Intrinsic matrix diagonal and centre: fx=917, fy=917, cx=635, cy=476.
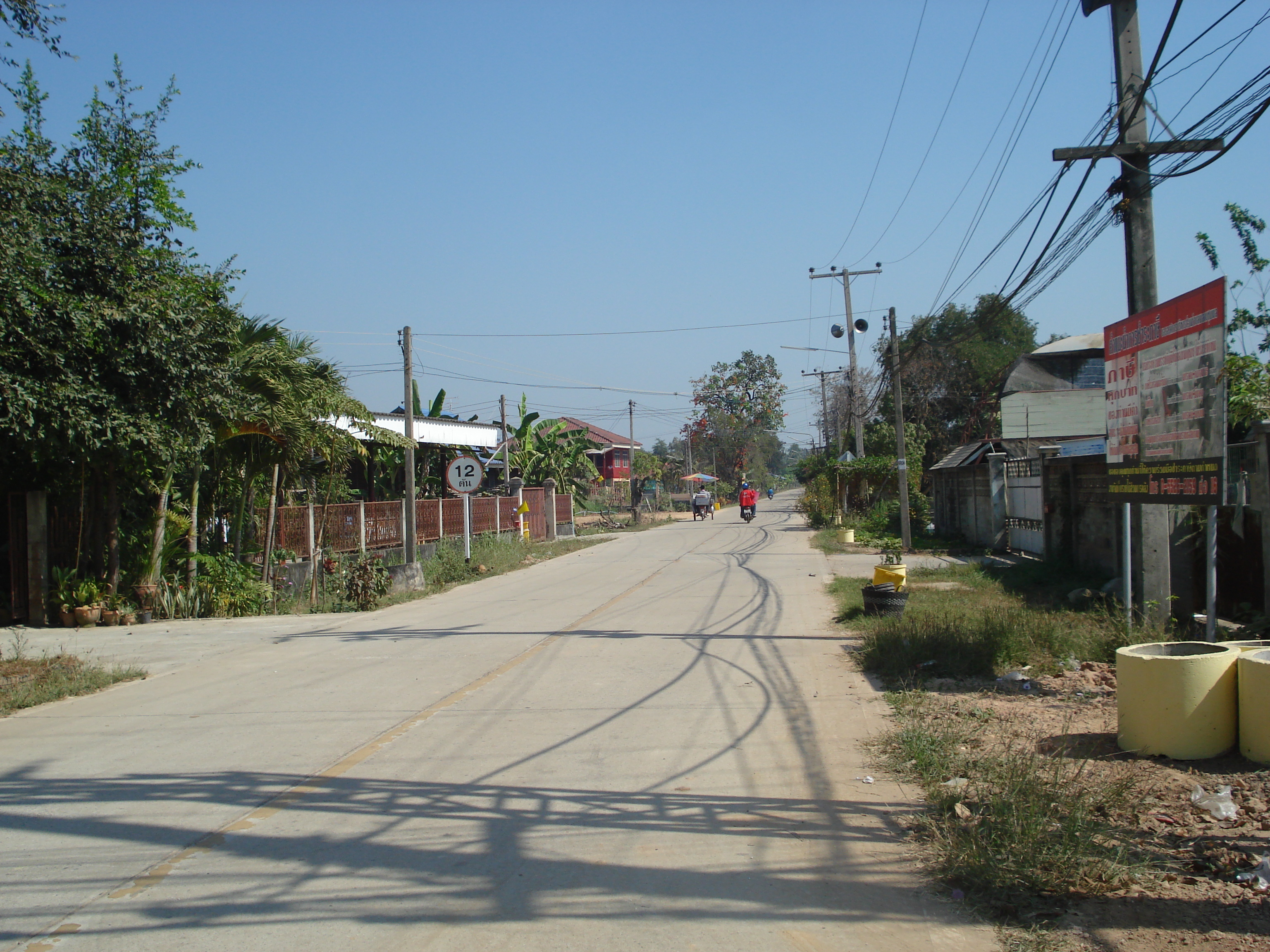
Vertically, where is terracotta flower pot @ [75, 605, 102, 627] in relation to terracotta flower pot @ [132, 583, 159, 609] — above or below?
below

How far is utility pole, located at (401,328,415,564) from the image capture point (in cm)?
1955

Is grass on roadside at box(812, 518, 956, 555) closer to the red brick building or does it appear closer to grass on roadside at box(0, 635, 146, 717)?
grass on roadside at box(0, 635, 146, 717)

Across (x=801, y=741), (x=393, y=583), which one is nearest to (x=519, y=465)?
(x=393, y=583)

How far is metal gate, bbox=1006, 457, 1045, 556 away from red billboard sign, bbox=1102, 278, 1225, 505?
385 inches

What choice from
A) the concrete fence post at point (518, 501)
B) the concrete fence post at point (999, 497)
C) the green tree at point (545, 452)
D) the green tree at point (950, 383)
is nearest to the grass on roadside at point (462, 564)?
the concrete fence post at point (518, 501)


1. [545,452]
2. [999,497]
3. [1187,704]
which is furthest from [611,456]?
[1187,704]

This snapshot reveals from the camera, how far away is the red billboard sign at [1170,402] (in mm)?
7148

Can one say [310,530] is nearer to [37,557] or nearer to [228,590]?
[228,590]

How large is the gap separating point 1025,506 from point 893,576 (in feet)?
31.8

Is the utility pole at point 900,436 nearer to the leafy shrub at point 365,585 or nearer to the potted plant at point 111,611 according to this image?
the leafy shrub at point 365,585

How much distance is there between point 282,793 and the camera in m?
5.75

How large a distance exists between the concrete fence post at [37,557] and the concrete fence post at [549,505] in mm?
21232

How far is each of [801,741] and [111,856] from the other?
454cm

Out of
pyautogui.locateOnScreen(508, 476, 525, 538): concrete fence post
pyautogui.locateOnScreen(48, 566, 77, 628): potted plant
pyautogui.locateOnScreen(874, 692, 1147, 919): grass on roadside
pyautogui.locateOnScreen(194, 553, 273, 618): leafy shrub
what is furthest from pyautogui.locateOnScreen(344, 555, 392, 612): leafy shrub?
pyautogui.locateOnScreen(508, 476, 525, 538): concrete fence post
